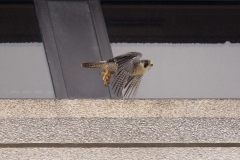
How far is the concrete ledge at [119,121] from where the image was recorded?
1.70 m

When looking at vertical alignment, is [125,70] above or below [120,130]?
above

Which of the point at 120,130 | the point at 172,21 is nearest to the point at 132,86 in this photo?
the point at 120,130

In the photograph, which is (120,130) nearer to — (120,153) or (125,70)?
(120,153)

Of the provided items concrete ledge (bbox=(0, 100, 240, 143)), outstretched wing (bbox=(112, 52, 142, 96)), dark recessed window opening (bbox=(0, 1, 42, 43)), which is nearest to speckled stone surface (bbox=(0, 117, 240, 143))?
concrete ledge (bbox=(0, 100, 240, 143))

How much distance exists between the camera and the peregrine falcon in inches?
69.9

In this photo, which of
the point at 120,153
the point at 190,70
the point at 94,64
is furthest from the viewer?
the point at 190,70

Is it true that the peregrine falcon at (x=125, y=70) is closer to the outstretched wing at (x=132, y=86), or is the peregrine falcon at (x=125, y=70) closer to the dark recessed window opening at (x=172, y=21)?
the outstretched wing at (x=132, y=86)

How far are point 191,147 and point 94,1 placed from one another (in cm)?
91

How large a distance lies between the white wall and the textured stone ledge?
0.17 metres

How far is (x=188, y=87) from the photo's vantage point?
6.45ft

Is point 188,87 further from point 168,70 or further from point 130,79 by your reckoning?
point 130,79

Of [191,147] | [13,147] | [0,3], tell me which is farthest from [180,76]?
[0,3]

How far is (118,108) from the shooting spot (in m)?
1.73

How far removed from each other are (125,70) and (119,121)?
0.20 m
